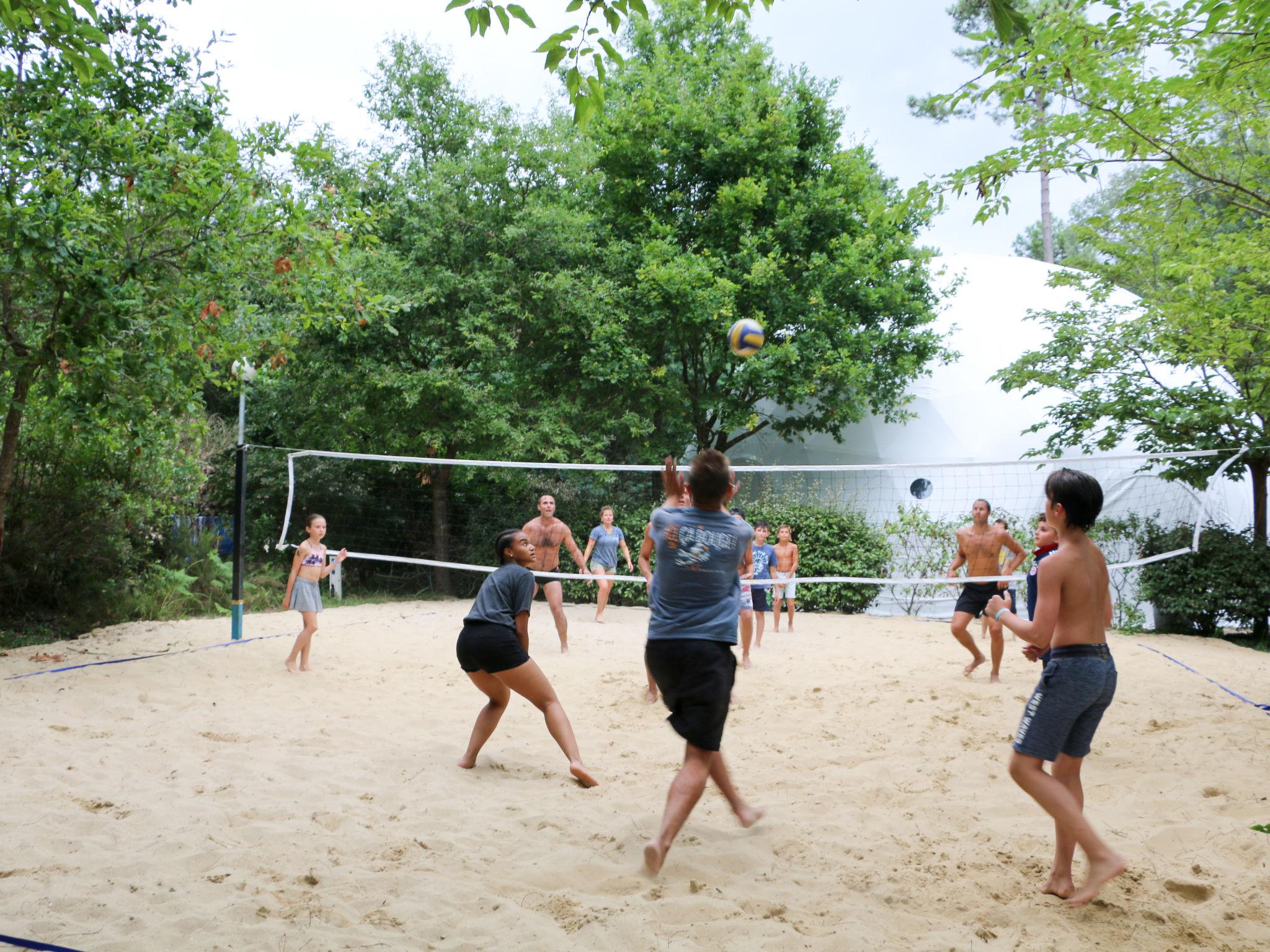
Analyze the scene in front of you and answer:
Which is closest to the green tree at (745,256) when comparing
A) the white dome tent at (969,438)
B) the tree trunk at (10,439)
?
the white dome tent at (969,438)

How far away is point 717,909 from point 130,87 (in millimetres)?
7666

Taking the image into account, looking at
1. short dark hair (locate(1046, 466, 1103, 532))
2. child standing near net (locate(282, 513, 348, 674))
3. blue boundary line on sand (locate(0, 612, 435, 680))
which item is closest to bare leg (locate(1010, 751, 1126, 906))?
short dark hair (locate(1046, 466, 1103, 532))

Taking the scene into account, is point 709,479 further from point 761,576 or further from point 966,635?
point 761,576

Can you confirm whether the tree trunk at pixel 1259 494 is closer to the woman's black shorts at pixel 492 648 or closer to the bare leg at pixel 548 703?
the bare leg at pixel 548 703

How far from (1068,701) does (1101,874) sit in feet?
1.74

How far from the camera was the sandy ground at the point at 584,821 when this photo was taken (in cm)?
286

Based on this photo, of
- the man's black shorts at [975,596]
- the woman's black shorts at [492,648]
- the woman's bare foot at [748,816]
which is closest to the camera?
the woman's bare foot at [748,816]

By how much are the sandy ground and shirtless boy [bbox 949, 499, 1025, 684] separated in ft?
1.26

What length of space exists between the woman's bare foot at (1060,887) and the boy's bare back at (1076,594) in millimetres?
821

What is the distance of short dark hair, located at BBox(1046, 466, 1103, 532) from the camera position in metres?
2.90

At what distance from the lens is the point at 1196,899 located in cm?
307

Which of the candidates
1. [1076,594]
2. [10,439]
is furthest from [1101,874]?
[10,439]

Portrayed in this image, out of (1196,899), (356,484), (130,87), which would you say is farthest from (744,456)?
(1196,899)

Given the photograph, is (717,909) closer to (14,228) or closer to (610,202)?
(14,228)
